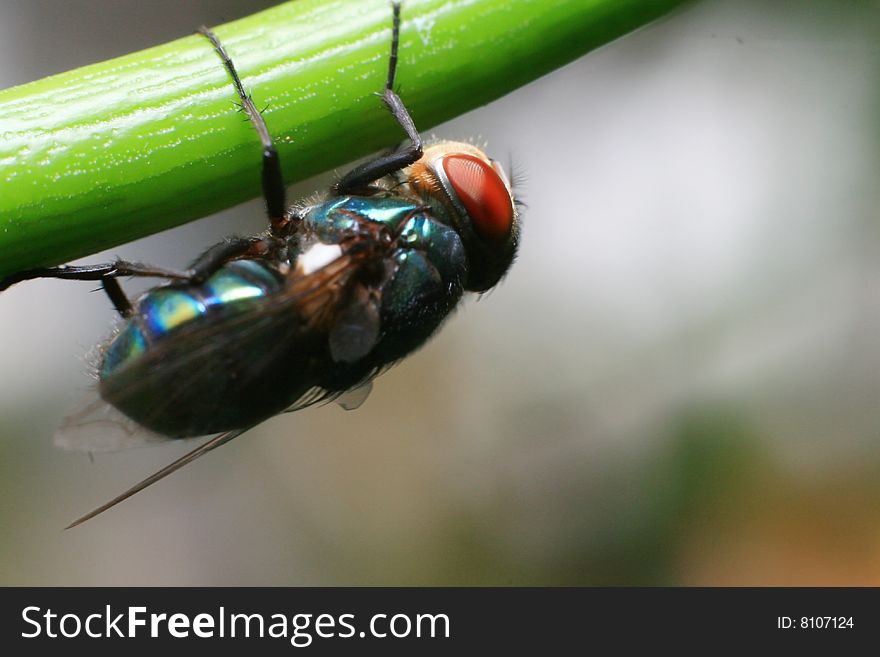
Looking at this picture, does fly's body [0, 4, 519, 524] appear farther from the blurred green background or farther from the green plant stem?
the blurred green background

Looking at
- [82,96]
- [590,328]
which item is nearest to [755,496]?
[590,328]

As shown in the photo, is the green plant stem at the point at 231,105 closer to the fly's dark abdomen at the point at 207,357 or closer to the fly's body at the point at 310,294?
the fly's body at the point at 310,294

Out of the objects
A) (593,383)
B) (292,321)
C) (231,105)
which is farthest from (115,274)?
(593,383)

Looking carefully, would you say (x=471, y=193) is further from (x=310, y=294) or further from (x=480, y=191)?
(x=310, y=294)

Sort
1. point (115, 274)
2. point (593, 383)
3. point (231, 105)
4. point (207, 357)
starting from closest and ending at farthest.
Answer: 1. point (231, 105)
2. point (207, 357)
3. point (115, 274)
4. point (593, 383)

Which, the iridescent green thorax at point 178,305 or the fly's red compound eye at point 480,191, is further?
the fly's red compound eye at point 480,191

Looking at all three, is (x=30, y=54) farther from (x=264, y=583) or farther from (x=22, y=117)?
(x=22, y=117)

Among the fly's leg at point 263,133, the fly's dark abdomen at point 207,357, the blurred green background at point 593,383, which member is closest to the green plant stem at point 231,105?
the fly's leg at point 263,133

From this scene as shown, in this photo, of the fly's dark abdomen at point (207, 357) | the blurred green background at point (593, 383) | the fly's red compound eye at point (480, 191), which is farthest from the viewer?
the blurred green background at point (593, 383)
